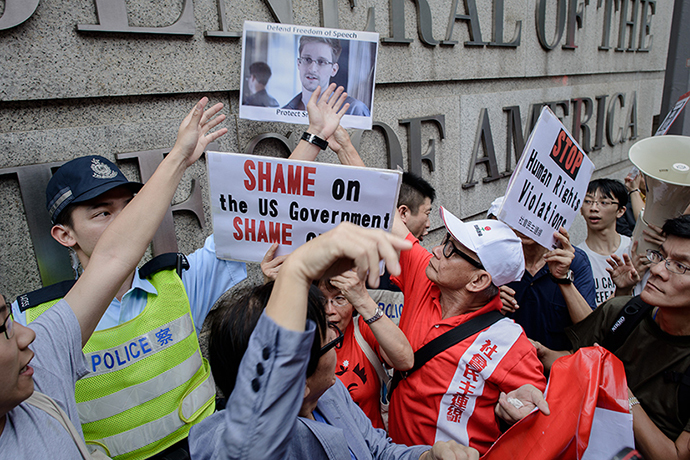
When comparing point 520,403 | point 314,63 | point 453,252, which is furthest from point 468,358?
point 314,63

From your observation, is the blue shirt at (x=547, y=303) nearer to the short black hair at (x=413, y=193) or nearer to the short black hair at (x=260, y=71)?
the short black hair at (x=413, y=193)

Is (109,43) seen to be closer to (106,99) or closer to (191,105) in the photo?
(106,99)

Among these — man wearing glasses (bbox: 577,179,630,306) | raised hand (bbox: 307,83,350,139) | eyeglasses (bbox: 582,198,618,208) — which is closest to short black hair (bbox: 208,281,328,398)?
raised hand (bbox: 307,83,350,139)

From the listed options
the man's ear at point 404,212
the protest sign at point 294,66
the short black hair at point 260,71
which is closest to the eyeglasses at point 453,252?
the man's ear at point 404,212

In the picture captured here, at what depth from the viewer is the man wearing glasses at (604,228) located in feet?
12.0

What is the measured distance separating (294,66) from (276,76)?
14cm

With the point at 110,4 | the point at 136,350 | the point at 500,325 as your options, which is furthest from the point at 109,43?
the point at 500,325

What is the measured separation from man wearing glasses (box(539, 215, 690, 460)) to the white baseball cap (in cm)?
60

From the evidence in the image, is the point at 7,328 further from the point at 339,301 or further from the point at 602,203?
the point at 602,203

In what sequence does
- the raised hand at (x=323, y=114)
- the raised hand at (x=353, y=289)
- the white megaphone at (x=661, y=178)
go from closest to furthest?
the raised hand at (x=353, y=289) → the raised hand at (x=323, y=114) → the white megaphone at (x=661, y=178)

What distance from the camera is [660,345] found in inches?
80.3

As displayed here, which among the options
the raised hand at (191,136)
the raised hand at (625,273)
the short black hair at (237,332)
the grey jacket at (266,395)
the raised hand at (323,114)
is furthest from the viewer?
the raised hand at (625,273)

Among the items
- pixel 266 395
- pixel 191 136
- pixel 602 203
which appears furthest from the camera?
pixel 602 203

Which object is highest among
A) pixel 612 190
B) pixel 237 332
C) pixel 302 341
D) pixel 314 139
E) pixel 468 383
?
pixel 314 139
